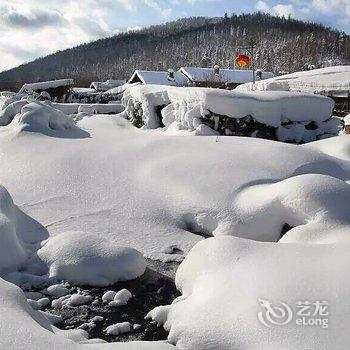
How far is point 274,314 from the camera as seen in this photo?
3162mm

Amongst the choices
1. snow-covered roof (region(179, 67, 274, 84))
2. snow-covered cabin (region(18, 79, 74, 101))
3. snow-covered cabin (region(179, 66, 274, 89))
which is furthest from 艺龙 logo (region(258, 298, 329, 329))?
snow-covered roof (region(179, 67, 274, 84))

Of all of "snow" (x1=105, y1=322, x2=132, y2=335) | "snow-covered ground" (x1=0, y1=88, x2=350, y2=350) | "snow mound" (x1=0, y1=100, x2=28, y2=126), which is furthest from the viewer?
"snow mound" (x1=0, y1=100, x2=28, y2=126)

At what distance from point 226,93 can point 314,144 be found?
2.20 meters

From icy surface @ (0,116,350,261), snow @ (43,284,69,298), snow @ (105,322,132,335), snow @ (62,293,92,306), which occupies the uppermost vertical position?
icy surface @ (0,116,350,261)

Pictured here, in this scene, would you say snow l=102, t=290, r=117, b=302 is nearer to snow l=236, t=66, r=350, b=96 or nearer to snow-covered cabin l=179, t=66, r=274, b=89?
snow l=236, t=66, r=350, b=96

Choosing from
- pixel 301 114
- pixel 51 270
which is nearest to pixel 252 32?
pixel 301 114

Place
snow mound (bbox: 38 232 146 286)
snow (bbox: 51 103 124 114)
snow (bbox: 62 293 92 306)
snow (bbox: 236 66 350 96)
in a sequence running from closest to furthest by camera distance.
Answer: snow (bbox: 62 293 92 306), snow mound (bbox: 38 232 146 286), snow (bbox: 236 66 350 96), snow (bbox: 51 103 124 114)

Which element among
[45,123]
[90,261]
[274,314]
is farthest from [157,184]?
[45,123]

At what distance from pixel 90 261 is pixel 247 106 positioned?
20.1 feet

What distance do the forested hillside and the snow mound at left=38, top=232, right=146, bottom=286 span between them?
60884 mm

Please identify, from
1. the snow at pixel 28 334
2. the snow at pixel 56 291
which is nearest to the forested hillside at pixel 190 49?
the snow at pixel 56 291

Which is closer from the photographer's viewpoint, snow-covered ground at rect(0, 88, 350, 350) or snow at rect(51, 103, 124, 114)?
snow-covered ground at rect(0, 88, 350, 350)

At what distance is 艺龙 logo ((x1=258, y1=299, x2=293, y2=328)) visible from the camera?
10.1ft

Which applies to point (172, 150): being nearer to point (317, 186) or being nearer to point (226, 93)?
point (226, 93)
